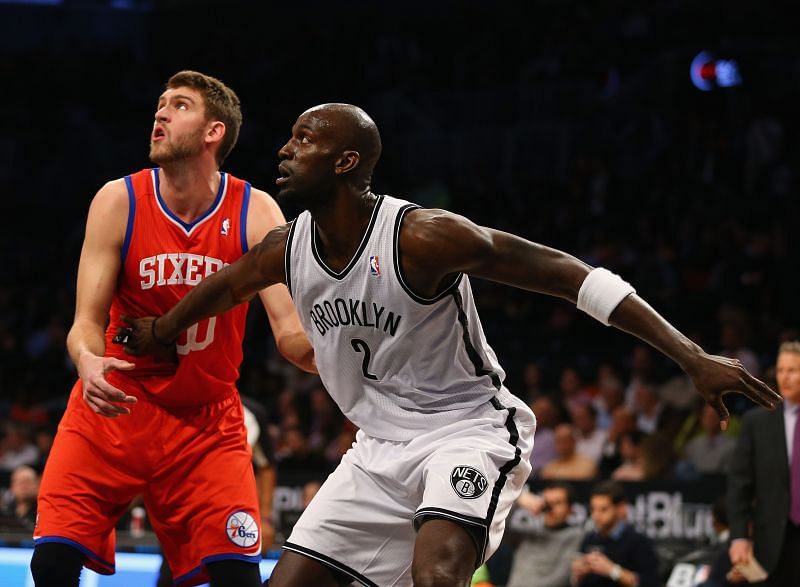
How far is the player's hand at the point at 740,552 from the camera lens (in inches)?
274

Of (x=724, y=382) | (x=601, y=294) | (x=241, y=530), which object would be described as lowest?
(x=241, y=530)

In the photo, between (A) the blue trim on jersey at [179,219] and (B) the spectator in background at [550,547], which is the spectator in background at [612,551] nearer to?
(B) the spectator in background at [550,547]

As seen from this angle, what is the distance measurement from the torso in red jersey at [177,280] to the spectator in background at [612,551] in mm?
3966

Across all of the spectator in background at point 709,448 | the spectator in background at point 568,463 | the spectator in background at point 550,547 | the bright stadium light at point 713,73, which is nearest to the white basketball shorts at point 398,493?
the spectator in background at point 550,547

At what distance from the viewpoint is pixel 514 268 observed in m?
3.88

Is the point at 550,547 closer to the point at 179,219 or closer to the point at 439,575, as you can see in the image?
the point at 179,219

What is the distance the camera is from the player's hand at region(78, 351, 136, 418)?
3934 millimetres

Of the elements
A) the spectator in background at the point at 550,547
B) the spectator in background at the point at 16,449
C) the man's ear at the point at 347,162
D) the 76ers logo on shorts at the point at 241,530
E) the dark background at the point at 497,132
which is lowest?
the spectator in background at the point at 16,449

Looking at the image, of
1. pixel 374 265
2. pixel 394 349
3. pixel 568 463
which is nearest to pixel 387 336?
pixel 394 349

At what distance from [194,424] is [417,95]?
13239 millimetres

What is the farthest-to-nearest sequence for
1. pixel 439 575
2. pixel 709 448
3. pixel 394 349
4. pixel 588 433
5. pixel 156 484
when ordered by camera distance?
pixel 588 433, pixel 709 448, pixel 156 484, pixel 394 349, pixel 439 575

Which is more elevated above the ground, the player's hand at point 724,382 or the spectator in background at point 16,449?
the player's hand at point 724,382

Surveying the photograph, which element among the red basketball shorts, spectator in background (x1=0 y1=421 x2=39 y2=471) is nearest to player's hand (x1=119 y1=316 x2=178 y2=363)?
the red basketball shorts

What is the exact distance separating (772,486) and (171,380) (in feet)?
13.4
